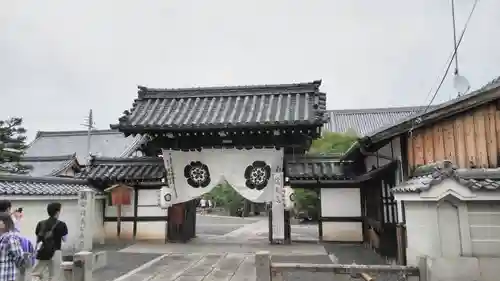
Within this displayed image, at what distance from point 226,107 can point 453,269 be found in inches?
359

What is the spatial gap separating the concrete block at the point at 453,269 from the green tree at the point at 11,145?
1468 centimetres

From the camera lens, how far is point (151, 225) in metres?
13.7

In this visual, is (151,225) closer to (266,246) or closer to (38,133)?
(266,246)

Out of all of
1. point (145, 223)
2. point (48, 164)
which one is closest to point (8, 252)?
point (145, 223)

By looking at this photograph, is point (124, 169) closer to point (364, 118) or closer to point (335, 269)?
point (335, 269)

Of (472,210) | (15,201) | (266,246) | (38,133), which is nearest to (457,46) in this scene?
(472,210)

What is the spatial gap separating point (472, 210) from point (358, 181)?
7767 mm

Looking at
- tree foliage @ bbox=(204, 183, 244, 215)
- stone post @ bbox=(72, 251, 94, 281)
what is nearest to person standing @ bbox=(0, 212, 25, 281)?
stone post @ bbox=(72, 251, 94, 281)

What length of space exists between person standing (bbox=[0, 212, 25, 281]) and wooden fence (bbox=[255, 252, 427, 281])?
9.94 ft

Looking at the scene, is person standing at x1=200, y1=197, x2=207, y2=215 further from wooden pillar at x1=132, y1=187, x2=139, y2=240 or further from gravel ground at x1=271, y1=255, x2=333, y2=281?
gravel ground at x1=271, y1=255, x2=333, y2=281

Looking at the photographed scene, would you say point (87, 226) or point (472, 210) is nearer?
point (472, 210)

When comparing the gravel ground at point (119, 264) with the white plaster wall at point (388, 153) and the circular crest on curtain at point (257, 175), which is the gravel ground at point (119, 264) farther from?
the white plaster wall at point (388, 153)

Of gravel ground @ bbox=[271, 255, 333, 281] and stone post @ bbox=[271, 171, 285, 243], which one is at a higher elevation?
stone post @ bbox=[271, 171, 285, 243]

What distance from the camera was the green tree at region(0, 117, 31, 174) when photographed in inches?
581
